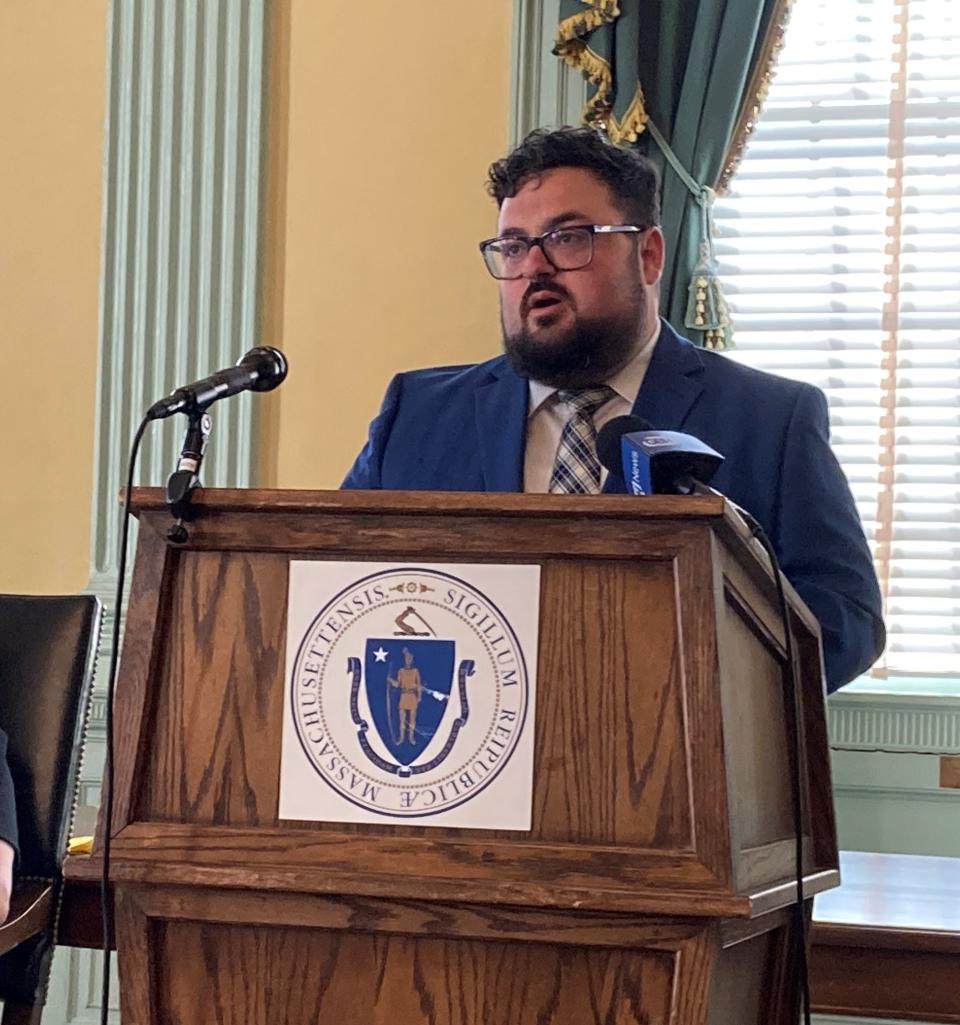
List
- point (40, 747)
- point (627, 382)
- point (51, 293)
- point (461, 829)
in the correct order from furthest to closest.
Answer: point (51, 293)
point (627, 382)
point (40, 747)
point (461, 829)

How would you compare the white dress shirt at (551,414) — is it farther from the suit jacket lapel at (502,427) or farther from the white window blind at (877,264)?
the white window blind at (877,264)

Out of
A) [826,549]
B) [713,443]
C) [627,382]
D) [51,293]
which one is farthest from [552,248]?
[51,293]

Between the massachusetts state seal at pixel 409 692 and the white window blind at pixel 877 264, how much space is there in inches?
83.2

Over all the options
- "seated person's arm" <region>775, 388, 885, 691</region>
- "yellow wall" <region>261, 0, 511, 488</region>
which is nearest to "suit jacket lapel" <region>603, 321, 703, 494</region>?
"seated person's arm" <region>775, 388, 885, 691</region>

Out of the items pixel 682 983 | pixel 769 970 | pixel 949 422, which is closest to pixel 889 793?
pixel 949 422

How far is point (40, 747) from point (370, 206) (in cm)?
160

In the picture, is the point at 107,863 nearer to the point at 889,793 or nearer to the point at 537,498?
the point at 537,498

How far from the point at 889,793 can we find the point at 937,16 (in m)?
1.64

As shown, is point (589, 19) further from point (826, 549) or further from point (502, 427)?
point (826, 549)

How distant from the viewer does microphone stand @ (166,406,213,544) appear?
108 cm

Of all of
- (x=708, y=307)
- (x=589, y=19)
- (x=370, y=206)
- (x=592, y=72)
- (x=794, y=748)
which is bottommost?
(x=794, y=748)

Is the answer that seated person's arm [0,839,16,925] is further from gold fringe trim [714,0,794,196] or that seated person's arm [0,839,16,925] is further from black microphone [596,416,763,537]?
gold fringe trim [714,0,794,196]

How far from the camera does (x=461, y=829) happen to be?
1.03 m

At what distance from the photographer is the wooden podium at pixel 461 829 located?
1.01 meters
